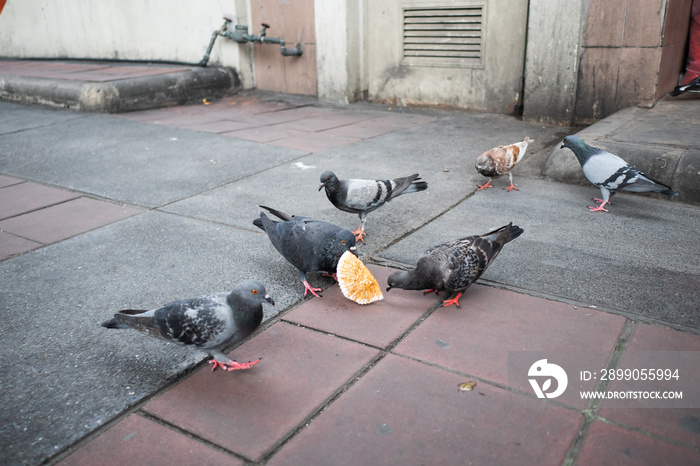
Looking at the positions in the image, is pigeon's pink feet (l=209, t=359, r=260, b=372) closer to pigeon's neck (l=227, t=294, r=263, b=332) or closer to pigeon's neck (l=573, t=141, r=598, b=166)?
pigeon's neck (l=227, t=294, r=263, b=332)

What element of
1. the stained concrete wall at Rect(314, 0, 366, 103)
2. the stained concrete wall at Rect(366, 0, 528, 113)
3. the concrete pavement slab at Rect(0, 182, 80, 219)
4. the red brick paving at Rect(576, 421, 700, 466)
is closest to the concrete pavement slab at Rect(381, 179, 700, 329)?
the red brick paving at Rect(576, 421, 700, 466)

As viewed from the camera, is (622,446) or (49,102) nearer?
(622,446)

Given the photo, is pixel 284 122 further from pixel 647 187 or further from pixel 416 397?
pixel 416 397

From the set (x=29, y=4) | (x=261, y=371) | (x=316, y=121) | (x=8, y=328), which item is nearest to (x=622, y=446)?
(x=261, y=371)

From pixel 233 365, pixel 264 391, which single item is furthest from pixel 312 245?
pixel 264 391

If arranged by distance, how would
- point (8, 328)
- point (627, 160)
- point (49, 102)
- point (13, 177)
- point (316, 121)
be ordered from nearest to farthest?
1. point (8, 328)
2. point (627, 160)
3. point (13, 177)
4. point (316, 121)
5. point (49, 102)

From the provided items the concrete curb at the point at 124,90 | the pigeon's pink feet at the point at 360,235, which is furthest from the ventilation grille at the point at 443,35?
the pigeon's pink feet at the point at 360,235

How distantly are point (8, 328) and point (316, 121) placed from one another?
540 cm

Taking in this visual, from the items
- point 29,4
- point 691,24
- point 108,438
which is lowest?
point 108,438

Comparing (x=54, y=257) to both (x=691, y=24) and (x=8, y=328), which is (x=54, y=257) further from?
(x=691, y=24)

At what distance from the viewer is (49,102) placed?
892 centimetres

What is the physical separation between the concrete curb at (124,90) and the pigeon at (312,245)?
20.5 feet

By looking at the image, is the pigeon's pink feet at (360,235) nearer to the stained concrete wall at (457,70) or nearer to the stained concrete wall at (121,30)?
the stained concrete wall at (457,70)

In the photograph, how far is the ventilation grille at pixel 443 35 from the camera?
25.0 feet
